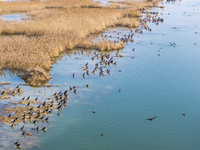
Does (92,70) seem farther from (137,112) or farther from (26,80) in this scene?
(137,112)

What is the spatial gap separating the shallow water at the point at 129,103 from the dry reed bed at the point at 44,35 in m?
1.27

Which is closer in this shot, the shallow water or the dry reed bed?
the shallow water

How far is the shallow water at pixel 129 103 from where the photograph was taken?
40.6 ft

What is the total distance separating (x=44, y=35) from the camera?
93.8ft

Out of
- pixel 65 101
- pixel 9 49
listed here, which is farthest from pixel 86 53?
pixel 65 101

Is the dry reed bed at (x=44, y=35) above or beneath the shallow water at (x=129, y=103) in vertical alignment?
above

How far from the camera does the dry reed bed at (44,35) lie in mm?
20875

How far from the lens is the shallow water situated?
12367 mm

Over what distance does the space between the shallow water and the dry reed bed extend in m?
1.27

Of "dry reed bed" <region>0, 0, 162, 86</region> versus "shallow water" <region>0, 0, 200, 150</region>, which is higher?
"dry reed bed" <region>0, 0, 162, 86</region>

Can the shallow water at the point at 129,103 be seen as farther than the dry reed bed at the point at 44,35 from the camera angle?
No

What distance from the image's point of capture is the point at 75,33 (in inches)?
1204

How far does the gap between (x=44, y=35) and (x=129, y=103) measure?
16.1m

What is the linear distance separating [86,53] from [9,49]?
25.4ft
